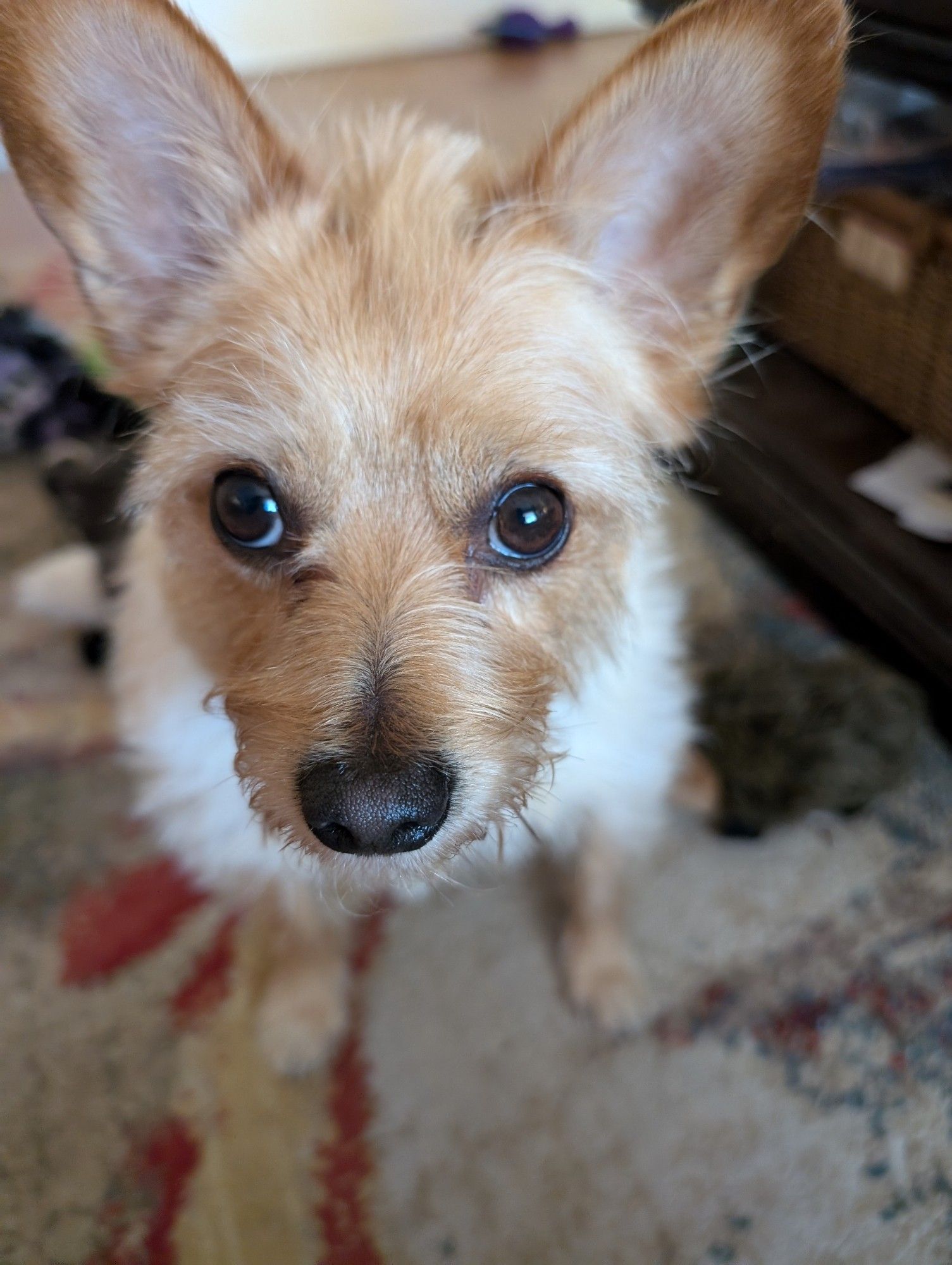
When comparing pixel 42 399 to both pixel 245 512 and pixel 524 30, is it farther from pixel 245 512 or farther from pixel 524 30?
pixel 524 30

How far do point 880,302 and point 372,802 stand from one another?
178 cm

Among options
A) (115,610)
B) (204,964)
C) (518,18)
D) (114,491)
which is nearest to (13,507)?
(114,491)

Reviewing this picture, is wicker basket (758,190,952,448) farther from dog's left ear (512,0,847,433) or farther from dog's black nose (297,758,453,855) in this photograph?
dog's black nose (297,758,453,855)

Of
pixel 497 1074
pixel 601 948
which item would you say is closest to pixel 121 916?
pixel 497 1074

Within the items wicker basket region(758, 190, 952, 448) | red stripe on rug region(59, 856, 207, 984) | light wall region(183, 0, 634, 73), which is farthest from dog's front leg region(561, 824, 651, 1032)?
light wall region(183, 0, 634, 73)

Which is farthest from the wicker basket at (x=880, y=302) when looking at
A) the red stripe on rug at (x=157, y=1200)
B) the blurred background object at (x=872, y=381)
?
the red stripe on rug at (x=157, y=1200)

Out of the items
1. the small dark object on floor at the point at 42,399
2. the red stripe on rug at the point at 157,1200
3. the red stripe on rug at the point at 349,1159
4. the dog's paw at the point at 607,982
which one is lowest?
the red stripe on rug at the point at 157,1200

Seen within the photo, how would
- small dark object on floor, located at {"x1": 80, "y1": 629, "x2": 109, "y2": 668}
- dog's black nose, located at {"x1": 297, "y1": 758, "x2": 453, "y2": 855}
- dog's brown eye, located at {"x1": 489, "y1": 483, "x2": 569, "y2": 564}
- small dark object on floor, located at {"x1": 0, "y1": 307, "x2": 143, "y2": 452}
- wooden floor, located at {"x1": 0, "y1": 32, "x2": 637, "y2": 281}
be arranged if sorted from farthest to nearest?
1. wooden floor, located at {"x1": 0, "y1": 32, "x2": 637, "y2": 281}
2. small dark object on floor, located at {"x1": 0, "y1": 307, "x2": 143, "y2": 452}
3. small dark object on floor, located at {"x1": 80, "y1": 629, "x2": 109, "y2": 668}
4. dog's brown eye, located at {"x1": 489, "y1": 483, "x2": 569, "y2": 564}
5. dog's black nose, located at {"x1": 297, "y1": 758, "x2": 453, "y2": 855}

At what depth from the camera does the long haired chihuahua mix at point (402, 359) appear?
0.91m

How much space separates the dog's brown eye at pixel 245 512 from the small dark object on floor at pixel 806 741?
1087 millimetres

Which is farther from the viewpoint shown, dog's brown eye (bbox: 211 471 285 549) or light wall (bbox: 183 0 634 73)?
light wall (bbox: 183 0 634 73)

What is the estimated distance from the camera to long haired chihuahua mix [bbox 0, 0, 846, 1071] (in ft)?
3.00

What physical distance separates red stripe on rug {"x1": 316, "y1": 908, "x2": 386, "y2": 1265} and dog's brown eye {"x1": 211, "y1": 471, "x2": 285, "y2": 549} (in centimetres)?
94

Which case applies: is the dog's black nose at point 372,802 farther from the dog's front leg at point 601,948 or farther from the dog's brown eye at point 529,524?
the dog's front leg at point 601,948
